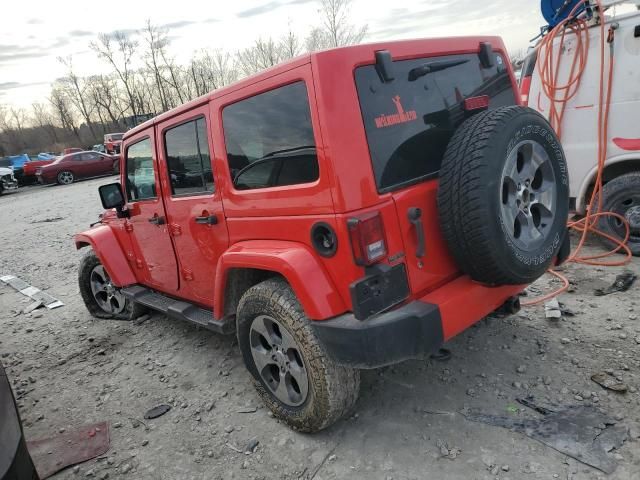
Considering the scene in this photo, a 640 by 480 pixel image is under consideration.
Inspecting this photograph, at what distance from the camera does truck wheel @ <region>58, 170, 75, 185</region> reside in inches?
850

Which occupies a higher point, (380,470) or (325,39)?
(325,39)

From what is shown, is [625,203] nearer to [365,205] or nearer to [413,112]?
[413,112]

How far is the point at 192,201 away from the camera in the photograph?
10.2 ft

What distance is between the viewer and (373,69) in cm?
224

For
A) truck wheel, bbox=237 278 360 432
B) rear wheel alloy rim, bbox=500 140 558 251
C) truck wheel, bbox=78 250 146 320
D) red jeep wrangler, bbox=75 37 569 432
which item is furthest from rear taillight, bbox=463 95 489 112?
truck wheel, bbox=78 250 146 320

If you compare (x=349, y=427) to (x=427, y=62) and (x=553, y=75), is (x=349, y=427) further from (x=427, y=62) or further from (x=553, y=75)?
(x=553, y=75)

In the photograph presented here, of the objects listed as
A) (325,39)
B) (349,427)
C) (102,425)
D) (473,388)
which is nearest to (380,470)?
(349,427)

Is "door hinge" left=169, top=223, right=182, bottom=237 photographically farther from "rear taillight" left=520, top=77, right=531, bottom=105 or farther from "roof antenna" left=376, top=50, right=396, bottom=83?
"rear taillight" left=520, top=77, right=531, bottom=105

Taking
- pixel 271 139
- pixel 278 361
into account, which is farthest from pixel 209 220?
pixel 278 361

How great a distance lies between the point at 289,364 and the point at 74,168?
22770mm

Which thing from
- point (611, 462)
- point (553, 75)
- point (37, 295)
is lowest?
point (611, 462)

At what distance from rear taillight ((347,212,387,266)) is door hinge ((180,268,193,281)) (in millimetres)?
1735

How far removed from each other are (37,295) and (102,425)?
3.65 m

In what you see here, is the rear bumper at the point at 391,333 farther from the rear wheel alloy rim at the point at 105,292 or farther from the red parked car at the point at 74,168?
the red parked car at the point at 74,168
